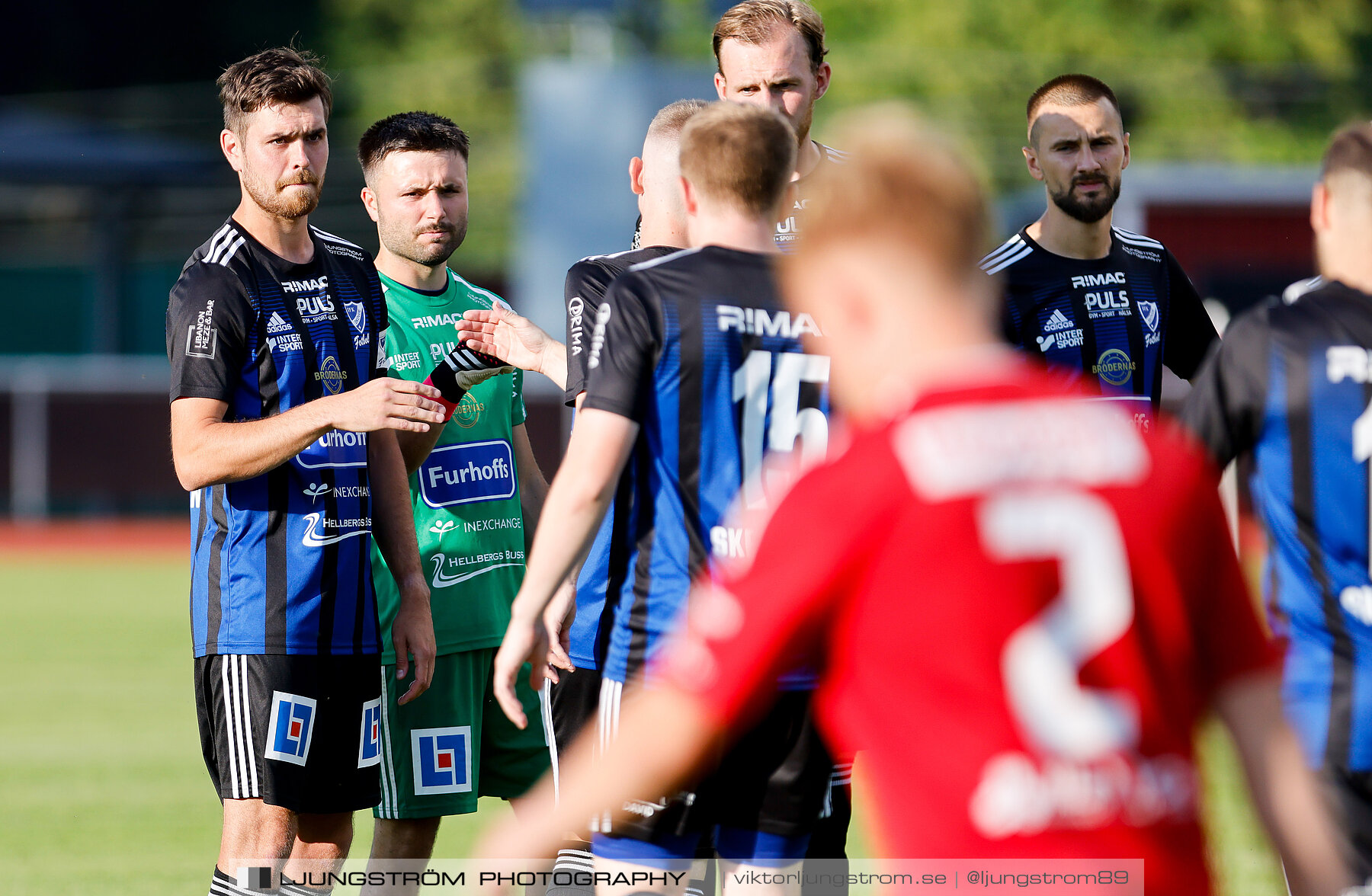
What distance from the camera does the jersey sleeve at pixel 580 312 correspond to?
13.8 ft

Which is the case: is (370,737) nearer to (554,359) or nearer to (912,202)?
(554,359)

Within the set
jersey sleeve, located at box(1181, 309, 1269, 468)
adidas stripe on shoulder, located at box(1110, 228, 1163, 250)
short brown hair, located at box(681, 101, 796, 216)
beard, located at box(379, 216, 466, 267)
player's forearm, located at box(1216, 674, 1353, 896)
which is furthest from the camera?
beard, located at box(379, 216, 466, 267)

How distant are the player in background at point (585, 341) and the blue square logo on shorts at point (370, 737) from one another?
1.70 feet

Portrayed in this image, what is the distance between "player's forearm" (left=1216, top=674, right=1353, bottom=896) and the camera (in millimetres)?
2166

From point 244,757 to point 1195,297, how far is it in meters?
3.29

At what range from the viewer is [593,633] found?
4328 mm

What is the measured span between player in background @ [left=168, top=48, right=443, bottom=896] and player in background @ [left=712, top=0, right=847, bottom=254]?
1.32 metres

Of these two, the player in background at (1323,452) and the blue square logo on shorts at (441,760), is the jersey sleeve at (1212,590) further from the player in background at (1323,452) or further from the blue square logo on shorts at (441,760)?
the blue square logo on shorts at (441,760)

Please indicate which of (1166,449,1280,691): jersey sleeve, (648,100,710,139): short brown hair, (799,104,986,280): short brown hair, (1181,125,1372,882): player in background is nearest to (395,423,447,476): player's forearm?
(648,100,710,139): short brown hair

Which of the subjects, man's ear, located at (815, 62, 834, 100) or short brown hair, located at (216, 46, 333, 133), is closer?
short brown hair, located at (216, 46, 333, 133)

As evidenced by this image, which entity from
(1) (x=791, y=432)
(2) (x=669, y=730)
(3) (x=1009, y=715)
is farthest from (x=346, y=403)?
(3) (x=1009, y=715)

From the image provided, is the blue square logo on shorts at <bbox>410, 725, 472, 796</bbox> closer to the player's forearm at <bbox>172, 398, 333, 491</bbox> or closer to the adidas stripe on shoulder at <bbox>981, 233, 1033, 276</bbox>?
the player's forearm at <bbox>172, 398, 333, 491</bbox>

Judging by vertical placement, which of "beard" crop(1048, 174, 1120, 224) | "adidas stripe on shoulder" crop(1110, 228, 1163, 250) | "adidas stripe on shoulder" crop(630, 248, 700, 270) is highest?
"beard" crop(1048, 174, 1120, 224)

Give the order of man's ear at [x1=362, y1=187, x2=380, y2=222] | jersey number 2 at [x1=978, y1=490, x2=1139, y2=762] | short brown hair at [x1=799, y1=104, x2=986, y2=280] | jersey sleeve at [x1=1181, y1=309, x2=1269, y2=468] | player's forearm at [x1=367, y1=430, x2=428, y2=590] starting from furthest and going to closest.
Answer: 1. man's ear at [x1=362, y1=187, x2=380, y2=222]
2. player's forearm at [x1=367, y1=430, x2=428, y2=590]
3. jersey sleeve at [x1=1181, y1=309, x2=1269, y2=468]
4. short brown hair at [x1=799, y1=104, x2=986, y2=280]
5. jersey number 2 at [x1=978, y1=490, x2=1139, y2=762]
